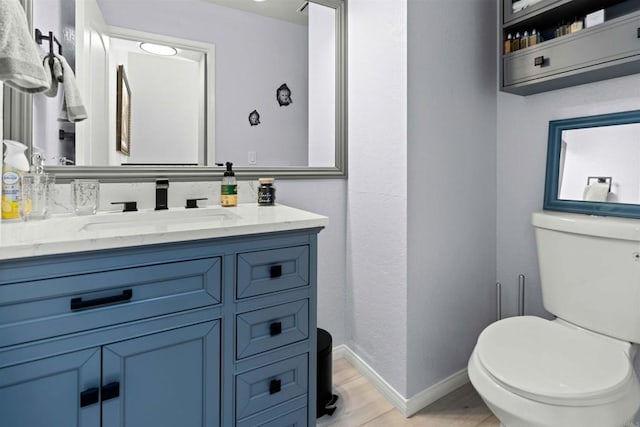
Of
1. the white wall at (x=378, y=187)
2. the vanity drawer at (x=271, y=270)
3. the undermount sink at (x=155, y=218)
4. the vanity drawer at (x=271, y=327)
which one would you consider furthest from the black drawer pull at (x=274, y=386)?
the white wall at (x=378, y=187)

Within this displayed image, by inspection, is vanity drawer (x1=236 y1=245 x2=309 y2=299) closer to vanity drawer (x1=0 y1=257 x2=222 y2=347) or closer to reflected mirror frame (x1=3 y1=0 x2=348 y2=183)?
vanity drawer (x1=0 y1=257 x2=222 y2=347)

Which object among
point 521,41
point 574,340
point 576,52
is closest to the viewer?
point 574,340

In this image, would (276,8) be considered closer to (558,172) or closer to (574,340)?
(558,172)

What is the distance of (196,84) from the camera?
1560 mm

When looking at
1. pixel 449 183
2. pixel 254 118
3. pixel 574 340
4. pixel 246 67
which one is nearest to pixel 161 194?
pixel 254 118

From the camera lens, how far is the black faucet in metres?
1.43

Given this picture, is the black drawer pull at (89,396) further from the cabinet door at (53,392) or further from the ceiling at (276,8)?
the ceiling at (276,8)

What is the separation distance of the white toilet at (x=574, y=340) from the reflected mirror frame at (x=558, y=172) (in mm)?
63

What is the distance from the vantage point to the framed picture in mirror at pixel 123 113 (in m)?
1.43

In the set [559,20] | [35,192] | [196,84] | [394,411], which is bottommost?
[394,411]

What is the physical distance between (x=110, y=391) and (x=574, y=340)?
143cm

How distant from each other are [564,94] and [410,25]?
74 centimetres

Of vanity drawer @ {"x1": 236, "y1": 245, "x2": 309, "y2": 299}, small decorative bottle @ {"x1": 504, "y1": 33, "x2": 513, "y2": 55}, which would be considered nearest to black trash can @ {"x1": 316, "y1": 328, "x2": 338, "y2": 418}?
vanity drawer @ {"x1": 236, "y1": 245, "x2": 309, "y2": 299}

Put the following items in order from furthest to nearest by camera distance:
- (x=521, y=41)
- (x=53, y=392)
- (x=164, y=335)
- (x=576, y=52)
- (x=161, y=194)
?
(x=521, y=41) → (x=161, y=194) → (x=576, y=52) → (x=164, y=335) → (x=53, y=392)
